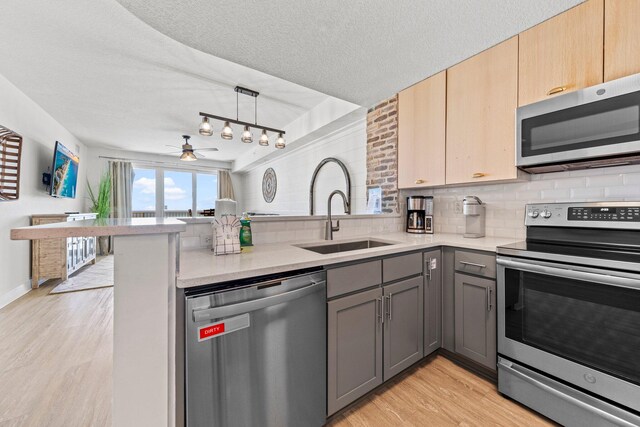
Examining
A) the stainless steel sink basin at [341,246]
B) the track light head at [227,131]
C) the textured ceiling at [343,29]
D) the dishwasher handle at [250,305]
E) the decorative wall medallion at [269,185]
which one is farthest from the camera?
the decorative wall medallion at [269,185]

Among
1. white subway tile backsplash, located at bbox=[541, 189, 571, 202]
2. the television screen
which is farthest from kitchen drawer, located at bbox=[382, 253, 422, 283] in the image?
the television screen

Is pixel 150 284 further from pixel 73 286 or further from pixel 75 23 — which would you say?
pixel 73 286

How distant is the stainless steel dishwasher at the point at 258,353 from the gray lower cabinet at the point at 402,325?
0.49m

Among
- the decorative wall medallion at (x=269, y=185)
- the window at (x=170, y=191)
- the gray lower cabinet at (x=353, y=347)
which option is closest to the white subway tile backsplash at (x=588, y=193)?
the gray lower cabinet at (x=353, y=347)

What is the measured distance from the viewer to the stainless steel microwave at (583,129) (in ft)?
4.46

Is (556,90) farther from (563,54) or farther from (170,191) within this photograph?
(170,191)

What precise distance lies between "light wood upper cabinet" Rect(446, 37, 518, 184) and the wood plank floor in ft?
4.84

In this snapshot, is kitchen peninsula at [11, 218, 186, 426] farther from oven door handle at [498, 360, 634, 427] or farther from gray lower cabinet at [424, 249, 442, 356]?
oven door handle at [498, 360, 634, 427]

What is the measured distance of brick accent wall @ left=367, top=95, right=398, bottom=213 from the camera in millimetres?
2678

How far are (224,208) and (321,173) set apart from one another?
2.98 m

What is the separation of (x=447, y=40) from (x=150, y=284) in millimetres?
1973

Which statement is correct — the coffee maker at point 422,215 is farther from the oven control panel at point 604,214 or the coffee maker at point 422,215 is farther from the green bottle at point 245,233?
the green bottle at point 245,233

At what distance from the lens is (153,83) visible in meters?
3.12

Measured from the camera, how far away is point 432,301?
1.88 metres
